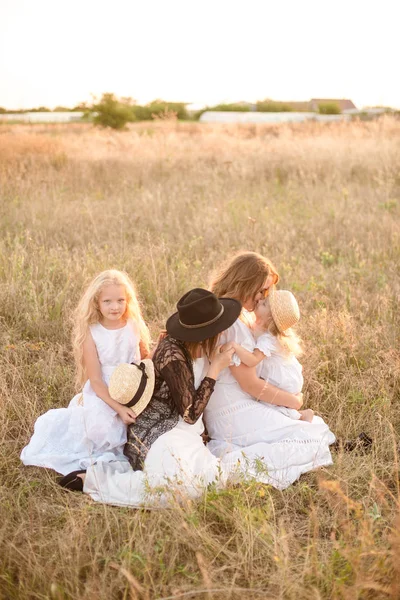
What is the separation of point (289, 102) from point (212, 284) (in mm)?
41374

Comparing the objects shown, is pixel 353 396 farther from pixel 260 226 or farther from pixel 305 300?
pixel 260 226

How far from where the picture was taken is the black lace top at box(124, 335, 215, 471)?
3039 mm

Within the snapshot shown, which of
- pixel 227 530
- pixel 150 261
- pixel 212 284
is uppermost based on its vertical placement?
pixel 212 284

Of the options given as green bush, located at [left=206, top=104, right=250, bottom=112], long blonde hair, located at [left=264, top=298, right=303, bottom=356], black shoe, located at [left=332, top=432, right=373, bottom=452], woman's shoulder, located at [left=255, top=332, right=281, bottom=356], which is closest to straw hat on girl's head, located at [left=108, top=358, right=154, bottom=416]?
woman's shoulder, located at [left=255, top=332, right=281, bottom=356]

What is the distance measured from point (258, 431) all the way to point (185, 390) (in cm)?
58

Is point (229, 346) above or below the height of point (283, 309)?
below

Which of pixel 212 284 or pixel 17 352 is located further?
pixel 17 352

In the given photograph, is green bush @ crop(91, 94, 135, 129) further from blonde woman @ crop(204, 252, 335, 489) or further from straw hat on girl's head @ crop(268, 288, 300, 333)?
straw hat on girl's head @ crop(268, 288, 300, 333)

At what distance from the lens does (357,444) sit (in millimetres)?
3398

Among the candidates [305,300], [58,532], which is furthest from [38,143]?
[58,532]

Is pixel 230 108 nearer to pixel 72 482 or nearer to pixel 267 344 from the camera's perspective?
pixel 267 344

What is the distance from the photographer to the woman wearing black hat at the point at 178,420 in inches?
115

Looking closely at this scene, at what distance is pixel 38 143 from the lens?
10.6m

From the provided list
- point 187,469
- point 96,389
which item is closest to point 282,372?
point 187,469
